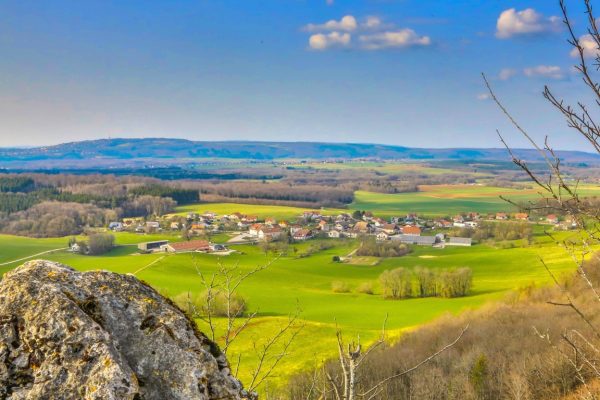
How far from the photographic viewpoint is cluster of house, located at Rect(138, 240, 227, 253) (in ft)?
267

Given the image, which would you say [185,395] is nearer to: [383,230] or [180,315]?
[180,315]

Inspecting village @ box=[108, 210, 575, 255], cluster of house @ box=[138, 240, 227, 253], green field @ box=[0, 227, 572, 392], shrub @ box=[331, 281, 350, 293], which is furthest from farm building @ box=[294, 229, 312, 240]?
shrub @ box=[331, 281, 350, 293]

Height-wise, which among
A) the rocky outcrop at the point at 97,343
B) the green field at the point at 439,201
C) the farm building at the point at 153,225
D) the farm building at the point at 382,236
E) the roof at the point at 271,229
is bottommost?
the farm building at the point at 382,236

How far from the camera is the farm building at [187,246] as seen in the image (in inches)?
3190

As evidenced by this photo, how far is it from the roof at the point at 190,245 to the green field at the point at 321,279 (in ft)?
13.0

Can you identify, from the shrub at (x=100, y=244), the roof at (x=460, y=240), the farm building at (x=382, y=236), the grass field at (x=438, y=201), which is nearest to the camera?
the shrub at (x=100, y=244)

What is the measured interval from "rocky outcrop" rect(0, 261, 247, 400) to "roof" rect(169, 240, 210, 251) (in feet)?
259

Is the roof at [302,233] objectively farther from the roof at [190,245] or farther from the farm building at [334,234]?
the roof at [190,245]

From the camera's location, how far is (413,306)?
53.8 metres

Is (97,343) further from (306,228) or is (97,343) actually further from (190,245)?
(306,228)

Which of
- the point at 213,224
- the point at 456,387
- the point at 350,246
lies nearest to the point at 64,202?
→ the point at 213,224

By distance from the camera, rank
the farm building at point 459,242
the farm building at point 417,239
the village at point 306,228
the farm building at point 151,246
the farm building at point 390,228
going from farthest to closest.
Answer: the farm building at point 390,228
the farm building at point 417,239
the village at point 306,228
the farm building at point 459,242
the farm building at point 151,246

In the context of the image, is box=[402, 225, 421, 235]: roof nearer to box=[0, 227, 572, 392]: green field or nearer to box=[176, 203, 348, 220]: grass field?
box=[0, 227, 572, 392]: green field

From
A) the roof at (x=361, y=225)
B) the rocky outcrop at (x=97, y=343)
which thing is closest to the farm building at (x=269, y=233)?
the roof at (x=361, y=225)
